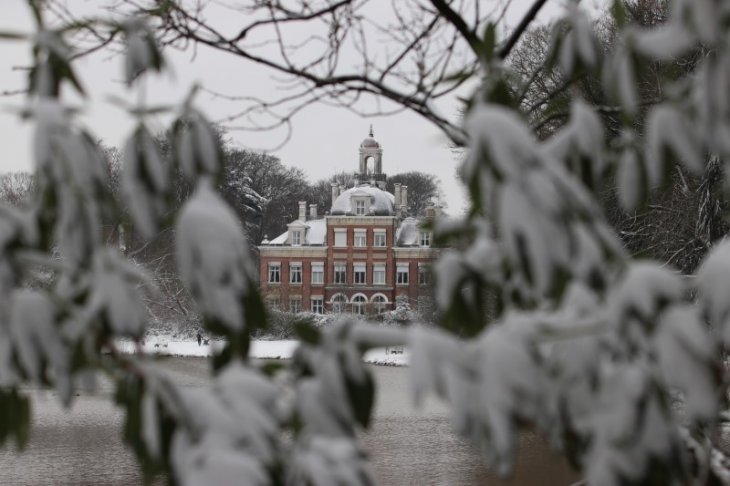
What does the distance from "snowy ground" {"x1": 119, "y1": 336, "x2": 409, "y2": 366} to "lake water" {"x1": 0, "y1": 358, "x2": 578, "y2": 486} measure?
7028mm

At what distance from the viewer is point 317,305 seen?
3008 centimetres

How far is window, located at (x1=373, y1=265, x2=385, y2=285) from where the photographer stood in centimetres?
2961

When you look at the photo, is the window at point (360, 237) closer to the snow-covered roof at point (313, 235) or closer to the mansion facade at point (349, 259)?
the mansion facade at point (349, 259)

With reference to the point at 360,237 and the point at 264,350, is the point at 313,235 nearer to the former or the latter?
the point at 360,237

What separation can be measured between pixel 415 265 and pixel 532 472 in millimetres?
22545

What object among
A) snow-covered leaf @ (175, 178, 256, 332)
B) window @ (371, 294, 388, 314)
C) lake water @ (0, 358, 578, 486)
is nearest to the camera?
snow-covered leaf @ (175, 178, 256, 332)

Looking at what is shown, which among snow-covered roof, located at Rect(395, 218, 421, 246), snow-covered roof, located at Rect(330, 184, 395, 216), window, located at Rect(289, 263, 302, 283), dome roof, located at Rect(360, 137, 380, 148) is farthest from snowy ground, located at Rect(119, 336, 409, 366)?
dome roof, located at Rect(360, 137, 380, 148)

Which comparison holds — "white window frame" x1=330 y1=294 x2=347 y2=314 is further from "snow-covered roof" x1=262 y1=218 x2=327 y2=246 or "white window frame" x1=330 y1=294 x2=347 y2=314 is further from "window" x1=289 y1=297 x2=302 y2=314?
"snow-covered roof" x1=262 y1=218 x2=327 y2=246

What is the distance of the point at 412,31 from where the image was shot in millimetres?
3650

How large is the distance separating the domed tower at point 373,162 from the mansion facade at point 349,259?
1367mm

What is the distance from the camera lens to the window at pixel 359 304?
29.4 m

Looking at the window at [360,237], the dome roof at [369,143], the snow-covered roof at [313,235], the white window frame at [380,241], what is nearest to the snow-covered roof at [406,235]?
the white window frame at [380,241]

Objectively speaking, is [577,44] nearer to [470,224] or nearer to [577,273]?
[470,224]

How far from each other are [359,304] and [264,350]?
1005 centimetres
